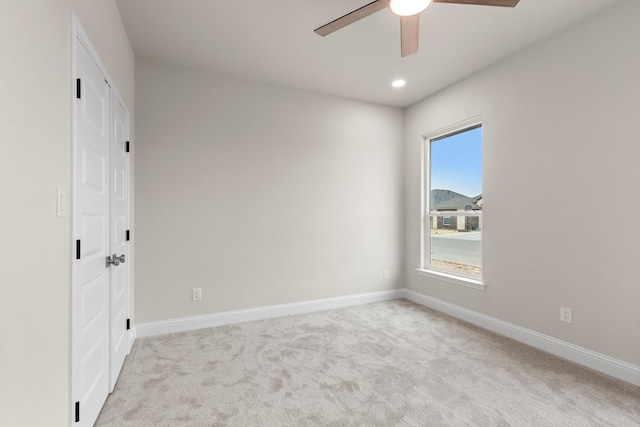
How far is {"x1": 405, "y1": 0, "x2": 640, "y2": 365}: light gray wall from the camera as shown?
7.30 feet

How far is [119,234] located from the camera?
2.33m

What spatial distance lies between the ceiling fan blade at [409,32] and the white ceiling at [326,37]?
0.35m

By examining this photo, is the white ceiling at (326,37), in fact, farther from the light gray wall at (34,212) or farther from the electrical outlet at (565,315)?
the electrical outlet at (565,315)

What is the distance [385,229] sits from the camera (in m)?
4.29

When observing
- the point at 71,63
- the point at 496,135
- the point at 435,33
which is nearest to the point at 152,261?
the point at 71,63

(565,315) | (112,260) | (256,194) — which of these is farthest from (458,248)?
(112,260)

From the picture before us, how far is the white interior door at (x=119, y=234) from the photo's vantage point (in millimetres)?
2104

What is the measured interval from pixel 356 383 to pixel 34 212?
206 centimetres

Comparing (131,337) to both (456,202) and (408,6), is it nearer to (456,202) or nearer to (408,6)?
(408,6)

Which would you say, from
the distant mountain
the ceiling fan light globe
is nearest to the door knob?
the ceiling fan light globe

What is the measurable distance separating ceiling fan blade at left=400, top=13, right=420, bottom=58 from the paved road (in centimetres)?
214

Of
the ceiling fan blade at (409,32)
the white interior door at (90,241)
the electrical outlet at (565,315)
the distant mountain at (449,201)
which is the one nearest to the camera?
the white interior door at (90,241)

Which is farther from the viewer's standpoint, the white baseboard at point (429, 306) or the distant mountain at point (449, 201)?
the distant mountain at point (449, 201)

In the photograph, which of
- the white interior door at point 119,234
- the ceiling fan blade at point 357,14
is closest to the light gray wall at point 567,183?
the ceiling fan blade at point 357,14
